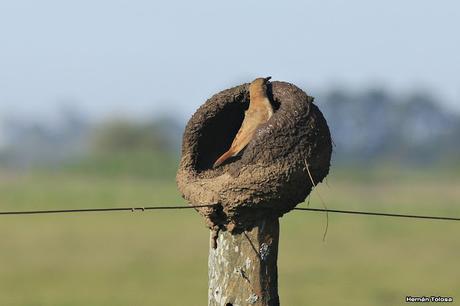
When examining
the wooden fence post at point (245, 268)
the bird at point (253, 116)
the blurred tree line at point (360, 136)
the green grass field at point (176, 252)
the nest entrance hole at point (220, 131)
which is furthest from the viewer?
the blurred tree line at point (360, 136)

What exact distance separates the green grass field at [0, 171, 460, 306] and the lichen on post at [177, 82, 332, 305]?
1236 cm

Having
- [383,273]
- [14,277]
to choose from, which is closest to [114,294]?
[14,277]

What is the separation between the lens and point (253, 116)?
6.16 meters

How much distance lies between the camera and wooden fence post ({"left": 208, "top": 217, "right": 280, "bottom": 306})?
19.3 ft

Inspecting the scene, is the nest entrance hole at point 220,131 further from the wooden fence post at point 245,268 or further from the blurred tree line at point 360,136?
the blurred tree line at point 360,136

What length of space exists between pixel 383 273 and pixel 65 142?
103 meters

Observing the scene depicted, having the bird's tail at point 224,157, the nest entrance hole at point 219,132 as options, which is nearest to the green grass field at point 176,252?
the nest entrance hole at point 219,132

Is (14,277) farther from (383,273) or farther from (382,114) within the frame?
(382,114)

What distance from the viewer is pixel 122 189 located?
46812 millimetres

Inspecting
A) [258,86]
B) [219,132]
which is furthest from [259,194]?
[219,132]

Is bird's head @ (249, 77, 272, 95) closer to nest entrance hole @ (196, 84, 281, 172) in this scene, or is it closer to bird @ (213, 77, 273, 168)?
bird @ (213, 77, 273, 168)

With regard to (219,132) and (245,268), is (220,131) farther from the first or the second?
(245,268)

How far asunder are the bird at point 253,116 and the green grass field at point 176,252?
1227 cm

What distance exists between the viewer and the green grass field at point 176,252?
2133 cm
